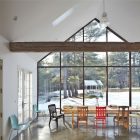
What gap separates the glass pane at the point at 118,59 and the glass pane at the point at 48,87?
261 centimetres

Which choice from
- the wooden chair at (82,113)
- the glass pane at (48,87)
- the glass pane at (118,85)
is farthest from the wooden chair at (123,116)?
the glass pane at (48,87)

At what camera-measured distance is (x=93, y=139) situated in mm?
7715

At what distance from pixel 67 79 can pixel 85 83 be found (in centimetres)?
91

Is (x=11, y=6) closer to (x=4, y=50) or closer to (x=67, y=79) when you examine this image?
(x=4, y=50)

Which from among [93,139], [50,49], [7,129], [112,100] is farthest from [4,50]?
[112,100]

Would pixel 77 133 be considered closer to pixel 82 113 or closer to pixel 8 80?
pixel 82 113

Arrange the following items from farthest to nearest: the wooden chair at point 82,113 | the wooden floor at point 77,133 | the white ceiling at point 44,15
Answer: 1. the wooden chair at point 82,113
2. the wooden floor at point 77,133
3. the white ceiling at point 44,15

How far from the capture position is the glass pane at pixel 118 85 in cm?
1242

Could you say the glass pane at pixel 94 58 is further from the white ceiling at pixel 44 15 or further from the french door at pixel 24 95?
the french door at pixel 24 95

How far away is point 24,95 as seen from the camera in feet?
Answer: 31.7

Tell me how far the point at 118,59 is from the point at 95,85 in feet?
5.54

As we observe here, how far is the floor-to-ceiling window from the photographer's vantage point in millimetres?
12399

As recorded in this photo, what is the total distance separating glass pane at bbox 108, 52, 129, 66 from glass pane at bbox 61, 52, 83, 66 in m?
1.41

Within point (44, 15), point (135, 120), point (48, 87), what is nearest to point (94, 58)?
point (48, 87)
